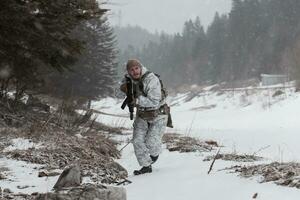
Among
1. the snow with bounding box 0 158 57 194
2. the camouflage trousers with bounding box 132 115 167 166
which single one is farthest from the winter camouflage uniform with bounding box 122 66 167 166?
the snow with bounding box 0 158 57 194

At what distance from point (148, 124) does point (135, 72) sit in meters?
0.74

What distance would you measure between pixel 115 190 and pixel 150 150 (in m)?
2.56

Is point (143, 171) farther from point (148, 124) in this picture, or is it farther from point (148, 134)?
point (148, 124)

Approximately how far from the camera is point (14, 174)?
16.5 ft

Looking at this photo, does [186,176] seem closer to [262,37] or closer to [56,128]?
[56,128]

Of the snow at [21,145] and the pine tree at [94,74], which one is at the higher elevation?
the pine tree at [94,74]

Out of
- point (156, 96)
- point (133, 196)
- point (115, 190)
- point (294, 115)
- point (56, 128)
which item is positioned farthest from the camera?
point (294, 115)

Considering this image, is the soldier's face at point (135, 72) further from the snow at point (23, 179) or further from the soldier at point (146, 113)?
the snow at point (23, 179)

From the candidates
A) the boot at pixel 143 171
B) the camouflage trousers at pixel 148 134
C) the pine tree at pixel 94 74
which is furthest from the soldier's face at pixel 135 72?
the pine tree at pixel 94 74

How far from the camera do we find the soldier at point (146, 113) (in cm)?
599

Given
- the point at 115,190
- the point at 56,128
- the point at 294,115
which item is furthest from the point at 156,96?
the point at 294,115

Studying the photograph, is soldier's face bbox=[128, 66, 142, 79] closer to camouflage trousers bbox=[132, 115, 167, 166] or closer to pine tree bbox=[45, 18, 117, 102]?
camouflage trousers bbox=[132, 115, 167, 166]

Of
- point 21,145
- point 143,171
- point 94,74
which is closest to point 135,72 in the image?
point 143,171

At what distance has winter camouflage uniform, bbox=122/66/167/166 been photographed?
599 cm
